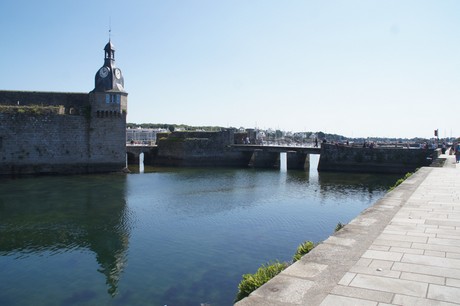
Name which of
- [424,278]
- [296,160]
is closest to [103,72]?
[296,160]

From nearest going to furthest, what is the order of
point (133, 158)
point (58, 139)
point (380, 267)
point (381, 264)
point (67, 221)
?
1. point (380, 267)
2. point (381, 264)
3. point (67, 221)
4. point (58, 139)
5. point (133, 158)

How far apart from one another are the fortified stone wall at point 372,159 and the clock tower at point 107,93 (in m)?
21.0

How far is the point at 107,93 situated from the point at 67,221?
20.0 m

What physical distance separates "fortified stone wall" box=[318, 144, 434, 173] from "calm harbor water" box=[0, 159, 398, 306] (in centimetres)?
1060

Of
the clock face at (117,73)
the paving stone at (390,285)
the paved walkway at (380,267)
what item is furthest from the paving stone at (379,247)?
the clock face at (117,73)

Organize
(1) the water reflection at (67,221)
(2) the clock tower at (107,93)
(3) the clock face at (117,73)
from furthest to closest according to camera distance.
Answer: (3) the clock face at (117,73) → (2) the clock tower at (107,93) → (1) the water reflection at (67,221)

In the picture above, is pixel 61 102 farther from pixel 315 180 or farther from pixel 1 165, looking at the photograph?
pixel 315 180

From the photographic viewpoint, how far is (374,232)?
25.1ft

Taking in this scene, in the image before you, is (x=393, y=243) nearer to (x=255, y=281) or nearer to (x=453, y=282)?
(x=453, y=282)

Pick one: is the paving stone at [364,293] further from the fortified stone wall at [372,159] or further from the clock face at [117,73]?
the fortified stone wall at [372,159]

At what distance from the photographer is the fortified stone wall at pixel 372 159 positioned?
38250 mm

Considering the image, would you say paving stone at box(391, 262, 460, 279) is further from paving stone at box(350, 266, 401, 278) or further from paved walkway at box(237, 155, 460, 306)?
paving stone at box(350, 266, 401, 278)

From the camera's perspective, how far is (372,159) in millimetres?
40312

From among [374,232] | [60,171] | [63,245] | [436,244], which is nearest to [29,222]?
[63,245]
